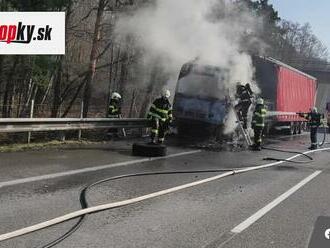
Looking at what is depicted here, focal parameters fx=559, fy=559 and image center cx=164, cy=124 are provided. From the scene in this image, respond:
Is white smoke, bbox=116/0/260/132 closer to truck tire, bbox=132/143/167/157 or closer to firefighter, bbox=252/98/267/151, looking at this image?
firefighter, bbox=252/98/267/151

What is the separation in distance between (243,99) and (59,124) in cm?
656

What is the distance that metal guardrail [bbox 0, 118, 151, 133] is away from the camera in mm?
12500

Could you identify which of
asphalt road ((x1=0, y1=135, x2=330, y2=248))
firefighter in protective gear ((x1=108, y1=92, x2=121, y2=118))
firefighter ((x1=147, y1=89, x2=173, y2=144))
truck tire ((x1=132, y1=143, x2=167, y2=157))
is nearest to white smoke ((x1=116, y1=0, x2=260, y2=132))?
firefighter in protective gear ((x1=108, y1=92, x2=121, y2=118))

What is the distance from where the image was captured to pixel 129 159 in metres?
12.2

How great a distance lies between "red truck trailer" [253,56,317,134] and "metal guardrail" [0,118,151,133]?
20.8 ft

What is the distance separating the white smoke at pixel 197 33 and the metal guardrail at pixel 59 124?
282 centimetres

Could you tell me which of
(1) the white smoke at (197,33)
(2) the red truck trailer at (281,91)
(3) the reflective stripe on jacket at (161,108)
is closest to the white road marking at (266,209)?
(3) the reflective stripe on jacket at (161,108)

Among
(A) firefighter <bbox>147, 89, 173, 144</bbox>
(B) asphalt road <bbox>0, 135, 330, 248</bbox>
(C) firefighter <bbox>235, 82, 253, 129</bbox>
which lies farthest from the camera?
(C) firefighter <bbox>235, 82, 253, 129</bbox>

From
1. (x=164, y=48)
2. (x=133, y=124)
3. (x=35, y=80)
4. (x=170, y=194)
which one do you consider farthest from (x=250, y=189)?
(x=35, y=80)

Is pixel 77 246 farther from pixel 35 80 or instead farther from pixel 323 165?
pixel 35 80

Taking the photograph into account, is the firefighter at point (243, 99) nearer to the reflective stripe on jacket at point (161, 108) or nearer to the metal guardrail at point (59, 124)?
the metal guardrail at point (59, 124)

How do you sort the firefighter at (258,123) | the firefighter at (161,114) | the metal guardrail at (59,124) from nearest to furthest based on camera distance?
1. the metal guardrail at (59,124)
2. the firefighter at (161,114)
3. the firefighter at (258,123)

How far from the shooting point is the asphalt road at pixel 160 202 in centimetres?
573

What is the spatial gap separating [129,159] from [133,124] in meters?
5.29
